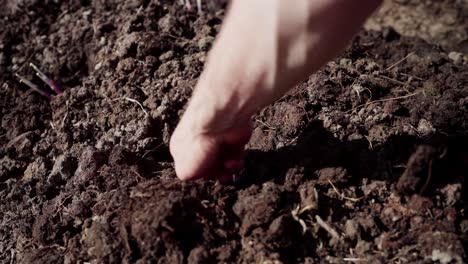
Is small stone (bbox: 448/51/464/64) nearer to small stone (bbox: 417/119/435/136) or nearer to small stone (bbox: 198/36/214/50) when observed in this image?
small stone (bbox: 417/119/435/136)

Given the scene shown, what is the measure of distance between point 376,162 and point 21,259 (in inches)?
48.0

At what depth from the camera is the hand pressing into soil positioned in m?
1.16

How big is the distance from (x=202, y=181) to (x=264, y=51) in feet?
1.88

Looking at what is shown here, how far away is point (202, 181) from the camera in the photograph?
1.64 meters

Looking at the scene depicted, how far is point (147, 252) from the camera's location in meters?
A: 1.56

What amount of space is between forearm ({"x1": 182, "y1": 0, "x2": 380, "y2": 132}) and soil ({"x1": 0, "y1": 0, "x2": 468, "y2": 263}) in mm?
417

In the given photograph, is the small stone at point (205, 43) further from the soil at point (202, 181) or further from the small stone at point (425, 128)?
the small stone at point (425, 128)

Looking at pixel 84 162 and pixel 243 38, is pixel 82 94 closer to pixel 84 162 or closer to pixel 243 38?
pixel 84 162

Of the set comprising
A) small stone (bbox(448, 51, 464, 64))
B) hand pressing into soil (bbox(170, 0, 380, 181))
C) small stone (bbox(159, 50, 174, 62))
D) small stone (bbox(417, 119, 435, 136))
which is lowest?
small stone (bbox(448, 51, 464, 64))

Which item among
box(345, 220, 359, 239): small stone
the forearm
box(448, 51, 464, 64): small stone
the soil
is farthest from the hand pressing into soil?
box(448, 51, 464, 64): small stone

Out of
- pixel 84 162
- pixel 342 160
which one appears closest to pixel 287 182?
pixel 342 160

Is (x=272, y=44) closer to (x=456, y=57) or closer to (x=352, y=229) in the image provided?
(x=352, y=229)

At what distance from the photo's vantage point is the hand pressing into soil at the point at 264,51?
1.16 meters

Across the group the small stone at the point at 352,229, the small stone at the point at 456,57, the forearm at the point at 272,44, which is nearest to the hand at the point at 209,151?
the forearm at the point at 272,44
